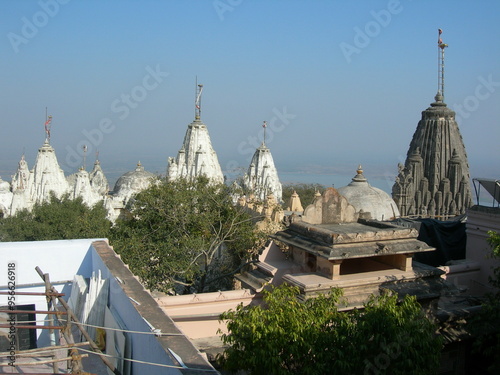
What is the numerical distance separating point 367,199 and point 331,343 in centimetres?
1451

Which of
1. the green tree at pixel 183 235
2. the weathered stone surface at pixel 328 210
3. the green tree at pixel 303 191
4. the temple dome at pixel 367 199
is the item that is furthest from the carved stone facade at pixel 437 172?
the green tree at pixel 303 191

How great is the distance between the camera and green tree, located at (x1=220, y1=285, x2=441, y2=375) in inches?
272

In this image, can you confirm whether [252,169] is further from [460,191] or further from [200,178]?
[200,178]

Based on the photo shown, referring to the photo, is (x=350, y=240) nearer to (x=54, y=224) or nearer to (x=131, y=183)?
(x=54, y=224)

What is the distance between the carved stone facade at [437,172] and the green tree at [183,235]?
16.3 metres

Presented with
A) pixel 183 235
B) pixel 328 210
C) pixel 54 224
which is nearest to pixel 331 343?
pixel 328 210

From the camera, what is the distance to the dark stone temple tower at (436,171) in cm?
3123

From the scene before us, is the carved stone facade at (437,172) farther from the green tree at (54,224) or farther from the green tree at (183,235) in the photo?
the green tree at (54,224)

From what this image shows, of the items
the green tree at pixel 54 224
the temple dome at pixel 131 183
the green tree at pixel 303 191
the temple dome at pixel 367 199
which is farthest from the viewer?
the green tree at pixel 303 191

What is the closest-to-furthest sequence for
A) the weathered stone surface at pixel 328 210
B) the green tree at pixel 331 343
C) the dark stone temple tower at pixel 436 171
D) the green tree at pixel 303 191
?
the green tree at pixel 331 343 < the weathered stone surface at pixel 328 210 < the dark stone temple tower at pixel 436 171 < the green tree at pixel 303 191

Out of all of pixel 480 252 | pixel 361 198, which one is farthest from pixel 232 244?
pixel 480 252

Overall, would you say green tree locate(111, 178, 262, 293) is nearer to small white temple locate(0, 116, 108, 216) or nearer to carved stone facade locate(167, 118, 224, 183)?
carved stone facade locate(167, 118, 224, 183)

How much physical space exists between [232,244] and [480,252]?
7660mm

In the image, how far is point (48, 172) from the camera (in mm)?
39375
